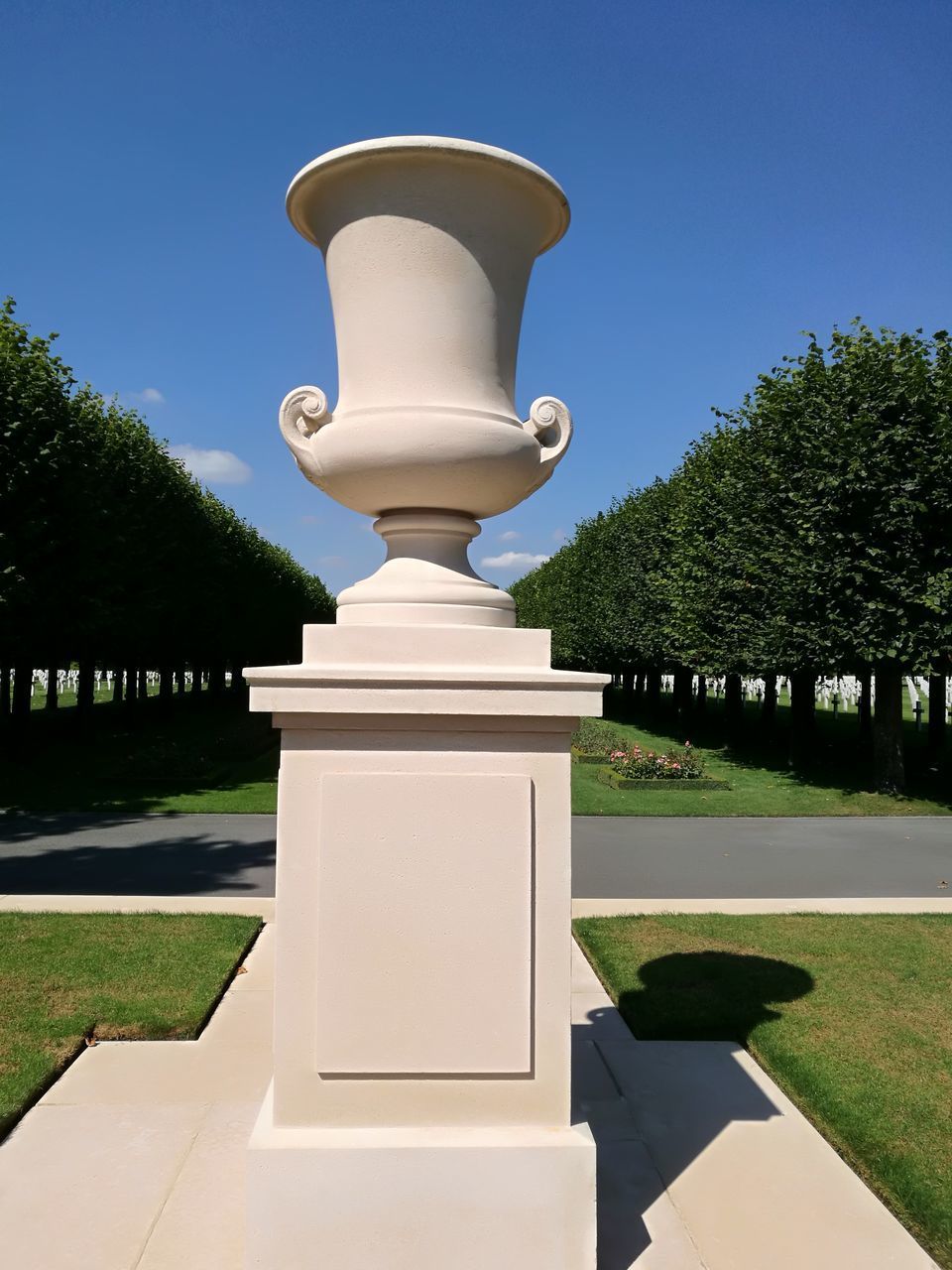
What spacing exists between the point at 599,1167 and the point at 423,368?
3413 millimetres

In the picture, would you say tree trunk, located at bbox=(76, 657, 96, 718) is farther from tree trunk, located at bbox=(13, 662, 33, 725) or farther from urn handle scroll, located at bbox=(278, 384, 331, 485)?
urn handle scroll, located at bbox=(278, 384, 331, 485)

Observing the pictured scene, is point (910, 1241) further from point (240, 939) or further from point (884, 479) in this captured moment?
point (884, 479)

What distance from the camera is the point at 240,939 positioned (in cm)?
739

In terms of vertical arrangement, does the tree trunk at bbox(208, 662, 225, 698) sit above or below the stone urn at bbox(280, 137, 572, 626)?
below

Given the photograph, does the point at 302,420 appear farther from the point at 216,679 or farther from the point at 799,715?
the point at 216,679

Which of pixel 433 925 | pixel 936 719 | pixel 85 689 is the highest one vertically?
pixel 85 689

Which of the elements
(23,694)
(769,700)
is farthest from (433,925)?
(769,700)

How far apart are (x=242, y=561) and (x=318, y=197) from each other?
112 ft

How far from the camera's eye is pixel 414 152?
10.9 ft

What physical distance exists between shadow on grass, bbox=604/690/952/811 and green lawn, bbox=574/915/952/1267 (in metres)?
9.78

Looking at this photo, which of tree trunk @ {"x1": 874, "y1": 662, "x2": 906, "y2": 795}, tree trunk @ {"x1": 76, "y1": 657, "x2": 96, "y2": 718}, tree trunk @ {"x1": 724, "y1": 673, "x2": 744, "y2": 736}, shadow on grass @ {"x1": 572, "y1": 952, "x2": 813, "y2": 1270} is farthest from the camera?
tree trunk @ {"x1": 724, "y1": 673, "x2": 744, "y2": 736}

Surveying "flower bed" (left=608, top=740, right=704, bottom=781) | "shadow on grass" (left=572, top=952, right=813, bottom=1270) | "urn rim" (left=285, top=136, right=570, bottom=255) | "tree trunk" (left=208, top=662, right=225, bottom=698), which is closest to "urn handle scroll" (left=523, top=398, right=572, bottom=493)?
"urn rim" (left=285, top=136, right=570, bottom=255)

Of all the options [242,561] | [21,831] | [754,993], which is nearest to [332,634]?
→ [754,993]

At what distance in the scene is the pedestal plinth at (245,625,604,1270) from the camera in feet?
10.2
